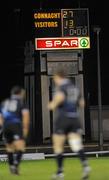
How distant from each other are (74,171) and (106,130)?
9.80 m

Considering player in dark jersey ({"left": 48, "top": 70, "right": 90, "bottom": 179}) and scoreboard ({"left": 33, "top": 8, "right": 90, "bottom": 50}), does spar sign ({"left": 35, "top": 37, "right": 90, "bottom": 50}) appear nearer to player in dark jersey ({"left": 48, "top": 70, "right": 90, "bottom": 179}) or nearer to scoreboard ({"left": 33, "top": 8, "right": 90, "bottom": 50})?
scoreboard ({"left": 33, "top": 8, "right": 90, "bottom": 50})

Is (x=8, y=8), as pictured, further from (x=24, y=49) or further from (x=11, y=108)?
(x=11, y=108)

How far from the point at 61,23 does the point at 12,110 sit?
10.7 m

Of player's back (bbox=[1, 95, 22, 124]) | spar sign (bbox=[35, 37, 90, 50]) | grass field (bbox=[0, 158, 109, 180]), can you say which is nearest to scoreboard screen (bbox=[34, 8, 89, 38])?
spar sign (bbox=[35, 37, 90, 50])

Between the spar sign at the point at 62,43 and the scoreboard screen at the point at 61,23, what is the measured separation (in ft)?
0.58

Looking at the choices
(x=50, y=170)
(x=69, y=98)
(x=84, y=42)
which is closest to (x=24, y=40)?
(x=84, y=42)

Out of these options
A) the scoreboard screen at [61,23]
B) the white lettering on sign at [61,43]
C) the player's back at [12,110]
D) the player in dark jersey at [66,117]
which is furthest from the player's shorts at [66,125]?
the scoreboard screen at [61,23]

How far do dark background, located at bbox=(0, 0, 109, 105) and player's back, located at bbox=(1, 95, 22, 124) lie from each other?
1162 cm

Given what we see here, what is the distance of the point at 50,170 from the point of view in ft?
52.3

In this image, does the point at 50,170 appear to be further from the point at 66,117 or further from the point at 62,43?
the point at 62,43

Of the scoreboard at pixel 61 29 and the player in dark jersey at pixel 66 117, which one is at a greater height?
the scoreboard at pixel 61 29

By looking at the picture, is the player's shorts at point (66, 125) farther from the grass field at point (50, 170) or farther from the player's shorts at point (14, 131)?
the grass field at point (50, 170)

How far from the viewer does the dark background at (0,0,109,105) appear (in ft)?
82.0

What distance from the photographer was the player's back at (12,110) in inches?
526
